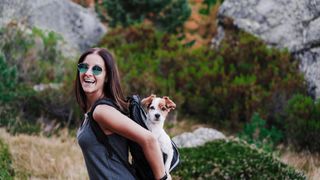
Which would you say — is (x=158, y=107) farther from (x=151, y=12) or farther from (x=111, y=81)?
(x=151, y=12)

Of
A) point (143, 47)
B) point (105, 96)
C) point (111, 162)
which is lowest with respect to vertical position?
point (143, 47)

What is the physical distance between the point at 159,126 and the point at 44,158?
12.7 ft

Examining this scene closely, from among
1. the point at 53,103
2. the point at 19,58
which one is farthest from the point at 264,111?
the point at 19,58

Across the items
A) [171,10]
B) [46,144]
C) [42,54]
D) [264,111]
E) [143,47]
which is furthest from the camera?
[171,10]

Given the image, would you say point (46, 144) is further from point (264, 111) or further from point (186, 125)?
point (264, 111)

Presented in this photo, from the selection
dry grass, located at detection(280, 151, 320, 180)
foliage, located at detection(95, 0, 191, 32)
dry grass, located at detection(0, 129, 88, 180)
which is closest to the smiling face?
dry grass, located at detection(0, 129, 88, 180)

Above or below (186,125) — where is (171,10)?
above

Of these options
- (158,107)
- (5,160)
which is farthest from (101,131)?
(5,160)

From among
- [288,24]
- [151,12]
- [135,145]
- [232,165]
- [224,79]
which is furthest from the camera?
[151,12]

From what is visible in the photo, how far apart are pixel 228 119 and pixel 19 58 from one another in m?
3.97

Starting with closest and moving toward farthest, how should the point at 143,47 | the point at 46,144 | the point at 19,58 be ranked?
1. the point at 46,144
2. the point at 19,58
3. the point at 143,47

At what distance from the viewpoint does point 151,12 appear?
1563cm

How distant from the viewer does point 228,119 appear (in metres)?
9.75

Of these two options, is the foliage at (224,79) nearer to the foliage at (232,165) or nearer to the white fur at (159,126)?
the foliage at (232,165)
